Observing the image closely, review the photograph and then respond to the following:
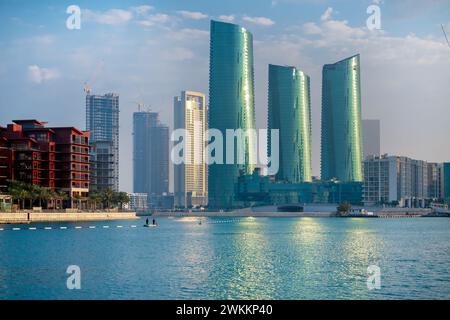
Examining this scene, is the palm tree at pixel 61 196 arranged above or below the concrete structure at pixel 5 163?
below

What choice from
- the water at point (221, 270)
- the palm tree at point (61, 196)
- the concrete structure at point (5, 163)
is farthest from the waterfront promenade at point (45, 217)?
the water at point (221, 270)

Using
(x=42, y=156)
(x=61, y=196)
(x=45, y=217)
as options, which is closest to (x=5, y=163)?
(x=42, y=156)

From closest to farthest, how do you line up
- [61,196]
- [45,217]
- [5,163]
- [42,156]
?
[45,217], [5,163], [61,196], [42,156]

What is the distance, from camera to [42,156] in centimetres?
19112

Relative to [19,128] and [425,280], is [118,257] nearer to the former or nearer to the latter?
[425,280]

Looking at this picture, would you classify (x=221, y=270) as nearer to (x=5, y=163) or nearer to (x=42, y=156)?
(x=5, y=163)

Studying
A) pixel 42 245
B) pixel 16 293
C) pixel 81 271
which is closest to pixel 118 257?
pixel 81 271

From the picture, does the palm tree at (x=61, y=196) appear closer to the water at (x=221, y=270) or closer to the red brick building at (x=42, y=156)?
the red brick building at (x=42, y=156)

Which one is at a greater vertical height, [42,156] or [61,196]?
[42,156]

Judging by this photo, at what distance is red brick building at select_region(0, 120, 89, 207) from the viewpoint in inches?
7195

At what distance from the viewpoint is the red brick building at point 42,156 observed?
183m

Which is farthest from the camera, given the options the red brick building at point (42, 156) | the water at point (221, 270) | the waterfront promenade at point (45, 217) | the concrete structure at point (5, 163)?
the red brick building at point (42, 156)

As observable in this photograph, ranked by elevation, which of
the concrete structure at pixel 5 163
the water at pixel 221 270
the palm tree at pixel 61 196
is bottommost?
the water at pixel 221 270

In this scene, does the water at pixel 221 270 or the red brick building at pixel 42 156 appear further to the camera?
the red brick building at pixel 42 156
